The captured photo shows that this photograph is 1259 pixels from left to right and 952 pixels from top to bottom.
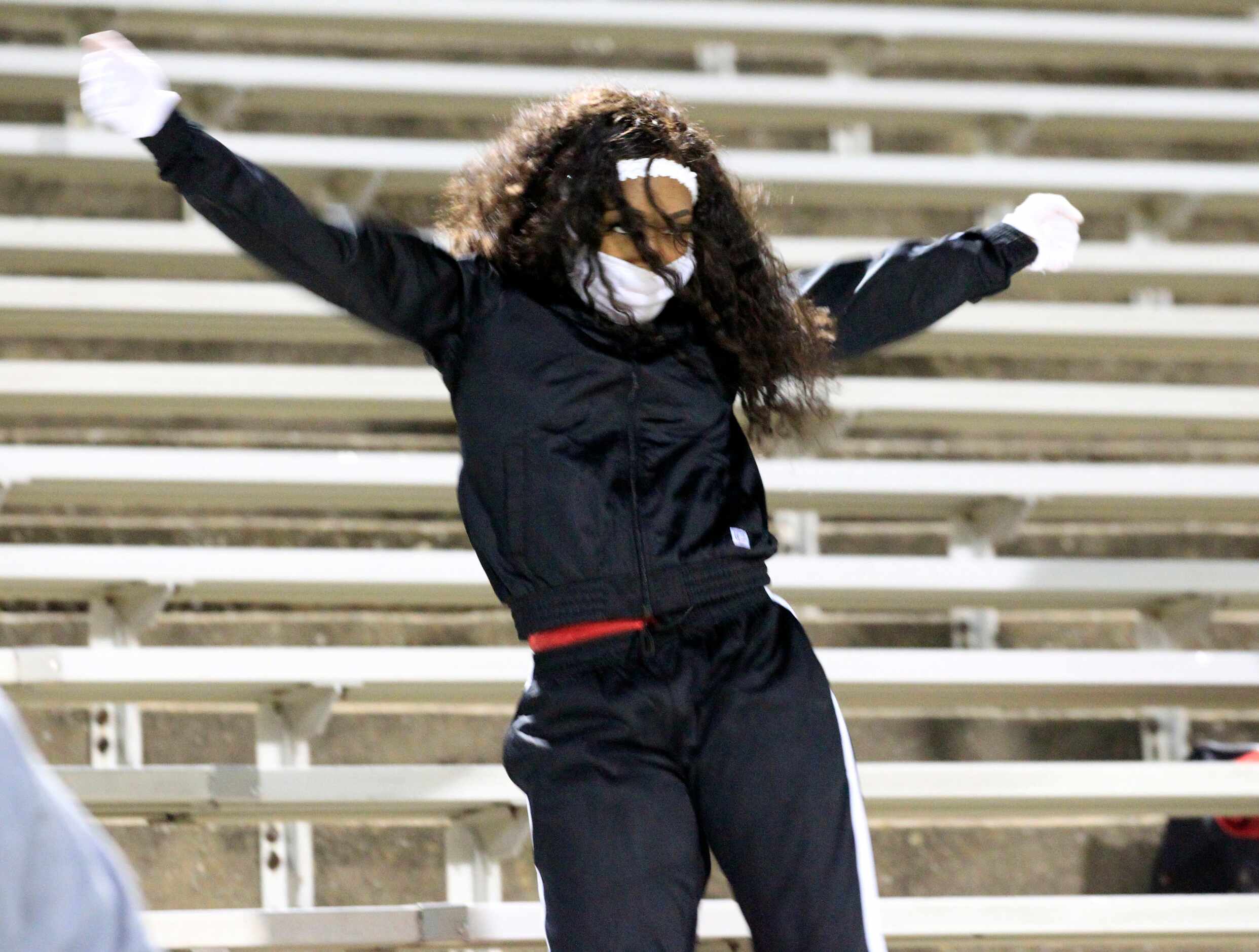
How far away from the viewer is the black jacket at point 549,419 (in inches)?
42.5

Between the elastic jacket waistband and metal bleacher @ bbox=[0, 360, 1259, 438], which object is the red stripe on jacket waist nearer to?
the elastic jacket waistband

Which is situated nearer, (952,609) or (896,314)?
(896,314)

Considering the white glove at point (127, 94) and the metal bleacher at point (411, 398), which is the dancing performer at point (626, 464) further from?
the metal bleacher at point (411, 398)

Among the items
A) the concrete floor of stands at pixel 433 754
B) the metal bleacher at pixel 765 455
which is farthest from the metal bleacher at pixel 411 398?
the concrete floor of stands at pixel 433 754

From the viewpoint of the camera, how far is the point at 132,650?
1.59 m

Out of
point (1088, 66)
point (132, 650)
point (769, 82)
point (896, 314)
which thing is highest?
point (1088, 66)

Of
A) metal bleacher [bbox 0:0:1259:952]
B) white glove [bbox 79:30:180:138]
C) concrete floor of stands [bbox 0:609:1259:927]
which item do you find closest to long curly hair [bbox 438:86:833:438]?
metal bleacher [bbox 0:0:1259:952]

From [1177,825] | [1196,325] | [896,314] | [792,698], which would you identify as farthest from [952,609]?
[792,698]

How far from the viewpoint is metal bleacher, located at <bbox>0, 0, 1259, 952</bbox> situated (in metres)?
1.55

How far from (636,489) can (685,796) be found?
0.19 meters

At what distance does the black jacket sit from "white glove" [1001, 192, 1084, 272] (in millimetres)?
284

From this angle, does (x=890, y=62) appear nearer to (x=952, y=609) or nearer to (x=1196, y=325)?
(x=1196, y=325)

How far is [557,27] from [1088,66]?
3.05ft

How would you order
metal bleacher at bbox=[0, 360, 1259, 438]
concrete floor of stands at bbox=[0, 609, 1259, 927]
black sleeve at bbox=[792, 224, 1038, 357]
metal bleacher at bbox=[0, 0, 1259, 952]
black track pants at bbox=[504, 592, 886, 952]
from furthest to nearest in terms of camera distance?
1. metal bleacher at bbox=[0, 360, 1259, 438]
2. concrete floor of stands at bbox=[0, 609, 1259, 927]
3. metal bleacher at bbox=[0, 0, 1259, 952]
4. black sleeve at bbox=[792, 224, 1038, 357]
5. black track pants at bbox=[504, 592, 886, 952]
